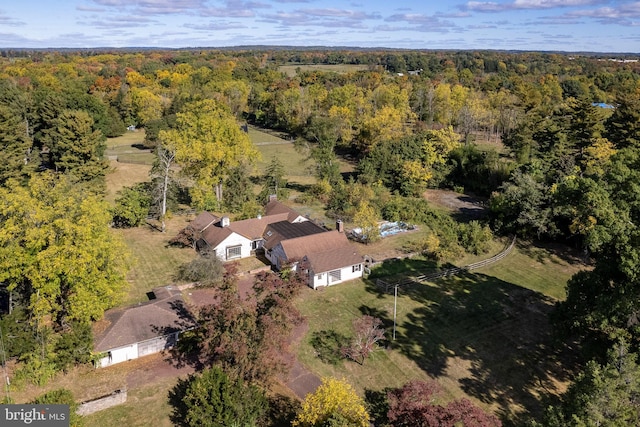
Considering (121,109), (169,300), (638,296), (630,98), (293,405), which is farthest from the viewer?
(121,109)

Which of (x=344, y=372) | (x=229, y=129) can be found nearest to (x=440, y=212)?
(x=229, y=129)

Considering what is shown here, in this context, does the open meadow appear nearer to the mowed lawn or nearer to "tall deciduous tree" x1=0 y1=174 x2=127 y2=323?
the mowed lawn

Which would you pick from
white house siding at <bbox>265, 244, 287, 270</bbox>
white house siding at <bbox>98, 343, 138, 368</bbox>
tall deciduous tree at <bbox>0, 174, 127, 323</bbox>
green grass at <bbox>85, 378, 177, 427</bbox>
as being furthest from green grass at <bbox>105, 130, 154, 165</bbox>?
green grass at <bbox>85, 378, 177, 427</bbox>

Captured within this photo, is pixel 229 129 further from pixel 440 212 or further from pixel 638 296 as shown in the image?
pixel 638 296

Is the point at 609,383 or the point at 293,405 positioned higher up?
the point at 609,383

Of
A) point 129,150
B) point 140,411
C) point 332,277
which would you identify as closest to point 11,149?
point 129,150
